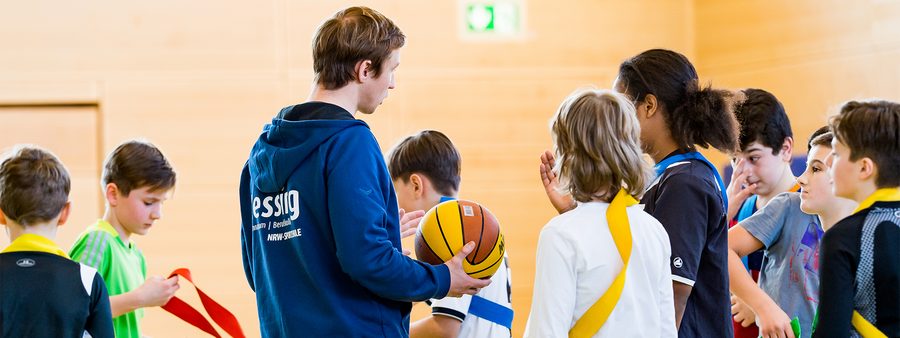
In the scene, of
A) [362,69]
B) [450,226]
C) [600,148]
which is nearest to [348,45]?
[362,69]

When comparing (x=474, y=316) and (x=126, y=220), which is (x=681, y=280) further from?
(x=126, y=220)

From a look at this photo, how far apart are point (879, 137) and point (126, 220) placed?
2.84 m

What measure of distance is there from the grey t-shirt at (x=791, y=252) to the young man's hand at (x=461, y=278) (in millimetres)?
1404

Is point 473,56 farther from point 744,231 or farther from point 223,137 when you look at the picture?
point 744,231

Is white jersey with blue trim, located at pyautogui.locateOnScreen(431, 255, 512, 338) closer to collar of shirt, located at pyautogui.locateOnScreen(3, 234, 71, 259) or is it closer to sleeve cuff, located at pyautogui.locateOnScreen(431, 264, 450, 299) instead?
sleeve cuff, located at pyautogui.locateOnScreen(431, 264, 450, 299)

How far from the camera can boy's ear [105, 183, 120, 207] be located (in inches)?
149

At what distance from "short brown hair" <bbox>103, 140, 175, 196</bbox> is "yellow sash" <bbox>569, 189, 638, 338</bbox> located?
2.15 meters

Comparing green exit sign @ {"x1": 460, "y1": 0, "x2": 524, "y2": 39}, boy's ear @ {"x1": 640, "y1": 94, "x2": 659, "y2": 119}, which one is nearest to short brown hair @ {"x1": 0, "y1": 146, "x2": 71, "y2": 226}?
boy's ear @ {"x1": 640, "y1": 94, "x2": 659, "y2": 119}

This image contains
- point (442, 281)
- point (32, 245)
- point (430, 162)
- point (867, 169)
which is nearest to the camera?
point (442, 281)

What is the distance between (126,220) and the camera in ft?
12.4

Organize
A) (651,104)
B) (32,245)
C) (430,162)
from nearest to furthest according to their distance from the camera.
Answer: (651,104) → (32,245) → (430,162)

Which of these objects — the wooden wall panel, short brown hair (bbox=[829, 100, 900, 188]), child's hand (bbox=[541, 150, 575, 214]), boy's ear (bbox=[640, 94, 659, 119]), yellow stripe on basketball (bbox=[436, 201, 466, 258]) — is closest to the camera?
short brown hair (bbox=[829, 100, 900, 188])

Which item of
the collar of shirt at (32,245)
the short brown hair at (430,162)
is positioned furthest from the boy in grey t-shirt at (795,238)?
the collar of shirt at (32,245)

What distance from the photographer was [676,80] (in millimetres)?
2775
